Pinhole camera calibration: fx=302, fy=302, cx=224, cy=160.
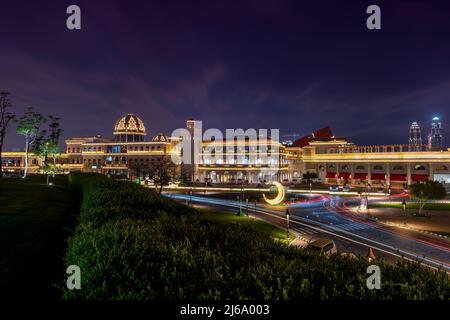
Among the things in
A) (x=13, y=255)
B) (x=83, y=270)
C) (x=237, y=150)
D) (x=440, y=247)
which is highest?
(x=237, y=150)

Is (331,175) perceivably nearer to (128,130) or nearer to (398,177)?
(398,177)

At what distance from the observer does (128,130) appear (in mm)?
149250

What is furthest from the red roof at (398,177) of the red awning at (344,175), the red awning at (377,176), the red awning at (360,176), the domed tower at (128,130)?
the domed tower at (128,130)

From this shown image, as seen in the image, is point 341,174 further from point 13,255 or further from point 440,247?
point 13,255

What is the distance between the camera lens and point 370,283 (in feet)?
17.5

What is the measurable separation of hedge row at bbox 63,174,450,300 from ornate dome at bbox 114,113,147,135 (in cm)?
14814

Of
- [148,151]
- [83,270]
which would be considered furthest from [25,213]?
[148,151]

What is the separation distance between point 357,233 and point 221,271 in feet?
114

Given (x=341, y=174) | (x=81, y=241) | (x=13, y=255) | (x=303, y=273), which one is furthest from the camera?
(x=341, y=174)

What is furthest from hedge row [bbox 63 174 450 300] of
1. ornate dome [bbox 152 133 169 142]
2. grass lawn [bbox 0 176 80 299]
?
ornate dome [bbox 152 133 169 142]

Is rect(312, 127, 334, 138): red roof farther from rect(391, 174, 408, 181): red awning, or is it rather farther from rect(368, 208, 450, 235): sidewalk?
rect(368, 208, 450, 235): sidewalk

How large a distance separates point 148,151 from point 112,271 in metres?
135

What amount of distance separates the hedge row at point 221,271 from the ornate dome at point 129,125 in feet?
486

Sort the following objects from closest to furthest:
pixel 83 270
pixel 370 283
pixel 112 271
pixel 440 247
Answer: pixel 370 283
pixel 112 271
pixel 83 270
pixel 440 247
